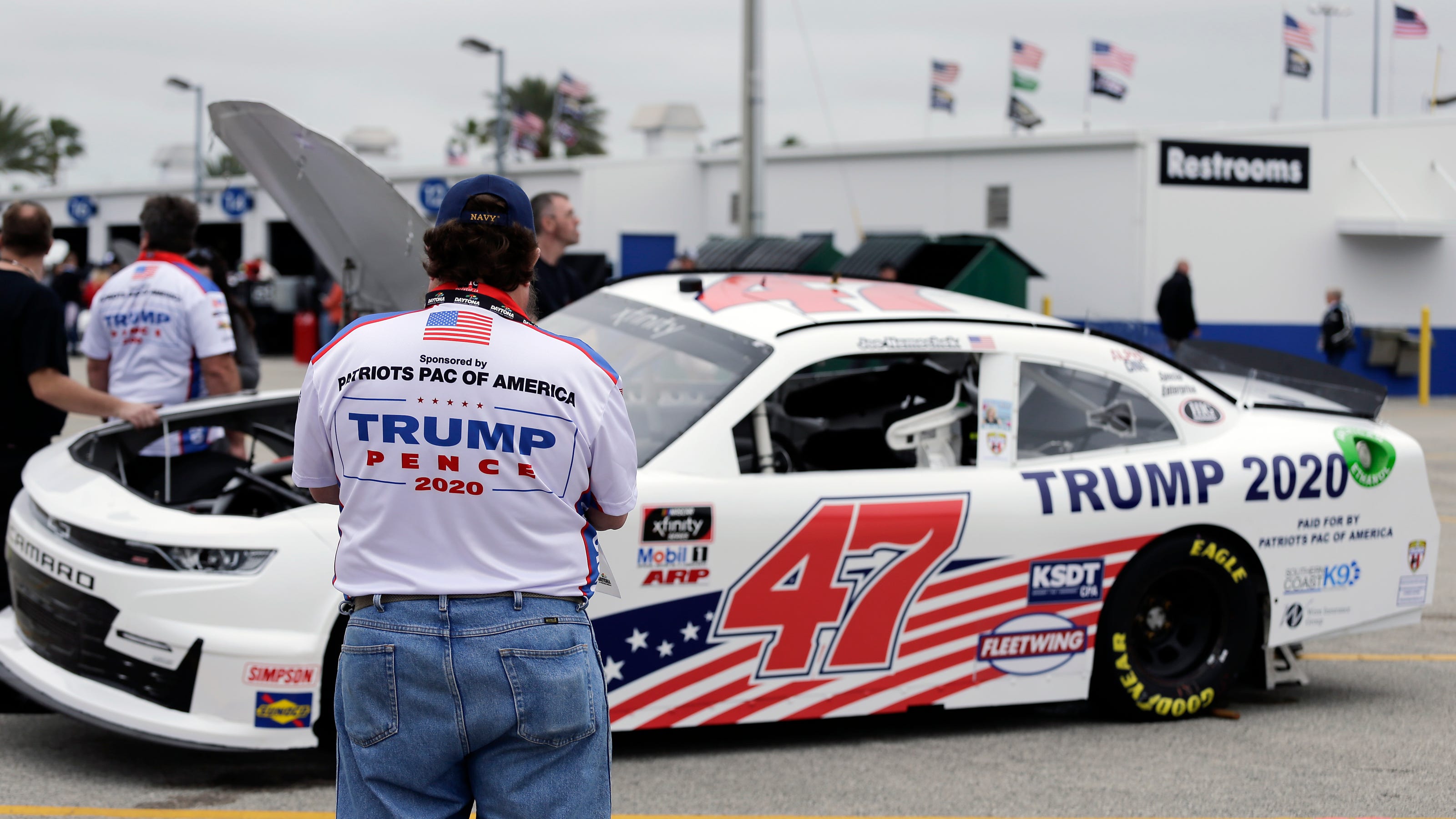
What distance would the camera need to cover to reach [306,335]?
2486 cm

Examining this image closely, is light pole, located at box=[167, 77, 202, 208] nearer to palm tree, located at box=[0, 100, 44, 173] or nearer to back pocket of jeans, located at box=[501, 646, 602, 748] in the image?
palm tree, located at box=[0, 100, 44, 173]

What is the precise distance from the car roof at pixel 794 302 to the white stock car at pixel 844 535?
0.07ft

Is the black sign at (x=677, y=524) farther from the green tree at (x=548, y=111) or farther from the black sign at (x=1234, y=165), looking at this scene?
the green tree at (x=548, y=111)

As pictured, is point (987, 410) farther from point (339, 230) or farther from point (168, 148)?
point (168, 148)

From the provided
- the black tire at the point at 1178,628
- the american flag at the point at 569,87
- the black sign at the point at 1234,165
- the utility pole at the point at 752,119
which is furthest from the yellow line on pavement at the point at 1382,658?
the american flag at the point at 569,87

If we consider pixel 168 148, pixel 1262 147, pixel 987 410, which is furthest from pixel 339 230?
pixel 168 148

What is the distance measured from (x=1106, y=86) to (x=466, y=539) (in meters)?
27.1

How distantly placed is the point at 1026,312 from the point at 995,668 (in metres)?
1.43

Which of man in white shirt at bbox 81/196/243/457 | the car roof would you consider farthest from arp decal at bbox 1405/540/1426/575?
man in white shirt at bbox 81/196/243/457

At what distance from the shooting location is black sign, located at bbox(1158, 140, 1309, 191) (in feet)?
73.0

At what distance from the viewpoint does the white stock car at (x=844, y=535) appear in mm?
4129

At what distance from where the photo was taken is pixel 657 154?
34.8 m

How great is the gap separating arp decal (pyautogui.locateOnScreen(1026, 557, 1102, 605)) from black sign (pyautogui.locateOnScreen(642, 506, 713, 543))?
1154 mm

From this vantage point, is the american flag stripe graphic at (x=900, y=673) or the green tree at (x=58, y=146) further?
the green tree at (x=58, y=146)
